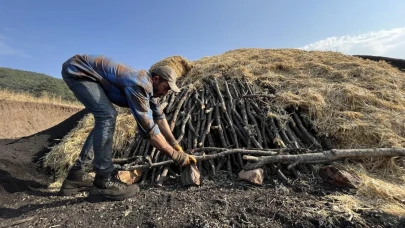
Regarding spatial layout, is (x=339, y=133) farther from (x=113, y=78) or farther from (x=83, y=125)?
(x=83, y=125)

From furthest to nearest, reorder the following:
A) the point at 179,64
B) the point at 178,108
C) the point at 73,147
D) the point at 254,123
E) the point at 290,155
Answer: the point at 179,64 → the point at 178,108 → the point at 73,147 → the point at 254,123 → the point at 290,155

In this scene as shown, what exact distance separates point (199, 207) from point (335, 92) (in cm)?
365

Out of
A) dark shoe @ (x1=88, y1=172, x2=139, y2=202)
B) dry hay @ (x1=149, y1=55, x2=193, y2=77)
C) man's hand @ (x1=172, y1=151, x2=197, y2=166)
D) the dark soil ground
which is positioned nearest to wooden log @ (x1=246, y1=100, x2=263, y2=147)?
the dark soil ground

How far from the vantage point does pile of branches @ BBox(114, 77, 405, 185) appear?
3088 millimetres

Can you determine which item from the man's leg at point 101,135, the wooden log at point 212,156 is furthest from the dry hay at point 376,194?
the man's leg at point 101,135

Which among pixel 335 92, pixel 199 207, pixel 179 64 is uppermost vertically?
pixel 179 64

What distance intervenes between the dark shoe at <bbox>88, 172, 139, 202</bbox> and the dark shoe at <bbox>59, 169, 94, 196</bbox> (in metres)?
0.36

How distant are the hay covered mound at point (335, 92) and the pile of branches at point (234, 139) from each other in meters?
0.21

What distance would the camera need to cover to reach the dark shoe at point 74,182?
2922 millimetres

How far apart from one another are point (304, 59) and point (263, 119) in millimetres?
4121

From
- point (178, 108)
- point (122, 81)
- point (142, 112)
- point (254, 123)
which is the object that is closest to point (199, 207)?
point (142, 112)

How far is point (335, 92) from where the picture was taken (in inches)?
188

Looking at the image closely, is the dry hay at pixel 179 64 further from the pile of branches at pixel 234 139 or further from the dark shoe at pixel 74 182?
the dark shoe at pixel 74 182

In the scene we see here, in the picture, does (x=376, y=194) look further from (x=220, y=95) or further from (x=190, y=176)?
(x=220, y=95)
